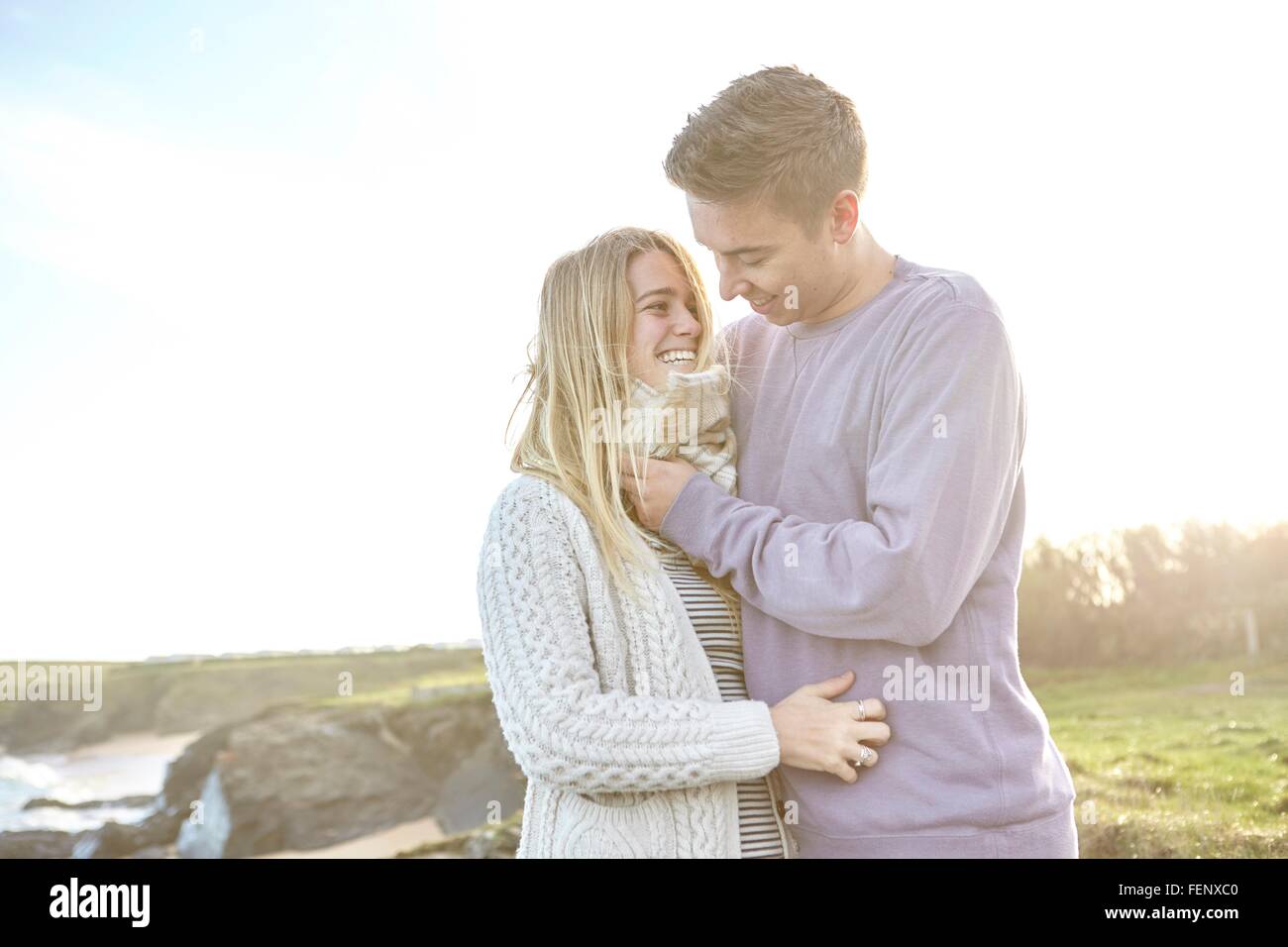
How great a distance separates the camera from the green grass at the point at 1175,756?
593 centimetres

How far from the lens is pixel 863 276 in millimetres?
2439

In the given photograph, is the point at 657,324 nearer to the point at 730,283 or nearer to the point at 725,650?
the point at 730,283

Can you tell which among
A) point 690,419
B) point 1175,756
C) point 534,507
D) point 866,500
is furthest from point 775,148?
point 1175,756

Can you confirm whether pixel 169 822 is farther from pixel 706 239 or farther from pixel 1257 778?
pixel 706 239

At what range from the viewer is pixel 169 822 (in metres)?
20.0

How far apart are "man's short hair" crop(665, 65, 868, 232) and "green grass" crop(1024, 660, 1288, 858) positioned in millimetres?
3312

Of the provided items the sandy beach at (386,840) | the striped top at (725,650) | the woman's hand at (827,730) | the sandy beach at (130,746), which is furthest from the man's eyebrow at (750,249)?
the sandy beach at (130,746)

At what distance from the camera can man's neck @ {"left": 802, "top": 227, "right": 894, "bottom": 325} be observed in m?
2.43

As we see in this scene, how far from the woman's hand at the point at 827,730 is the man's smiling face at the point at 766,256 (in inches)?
34.1

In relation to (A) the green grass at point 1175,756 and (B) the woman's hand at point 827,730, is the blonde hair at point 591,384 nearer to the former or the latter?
(B) the woman's hand at point 827,730

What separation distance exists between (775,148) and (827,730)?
1247mm

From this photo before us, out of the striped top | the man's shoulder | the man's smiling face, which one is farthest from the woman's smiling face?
the man's shoulder

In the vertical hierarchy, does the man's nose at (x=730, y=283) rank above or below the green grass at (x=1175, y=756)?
above
